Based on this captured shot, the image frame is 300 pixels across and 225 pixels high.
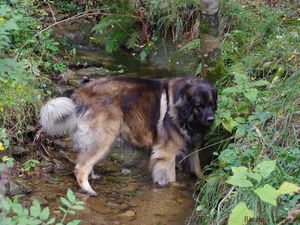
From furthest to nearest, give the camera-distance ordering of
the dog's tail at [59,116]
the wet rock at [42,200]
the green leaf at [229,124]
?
the dog's tail at [59,116] < the green leaf at [229,124] < the wet rock at [42,200]

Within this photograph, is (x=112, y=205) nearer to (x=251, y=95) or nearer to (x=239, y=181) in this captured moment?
(x=251, y=95)

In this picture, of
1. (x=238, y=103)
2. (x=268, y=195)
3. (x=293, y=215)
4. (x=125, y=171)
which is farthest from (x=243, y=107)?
(x=268, y=195)

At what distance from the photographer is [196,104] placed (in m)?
5.34

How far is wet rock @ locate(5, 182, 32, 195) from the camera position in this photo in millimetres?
4871

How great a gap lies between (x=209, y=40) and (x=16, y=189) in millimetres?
2902

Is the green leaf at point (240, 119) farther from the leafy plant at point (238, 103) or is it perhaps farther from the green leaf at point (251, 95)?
the green leaf at point (251, 95)

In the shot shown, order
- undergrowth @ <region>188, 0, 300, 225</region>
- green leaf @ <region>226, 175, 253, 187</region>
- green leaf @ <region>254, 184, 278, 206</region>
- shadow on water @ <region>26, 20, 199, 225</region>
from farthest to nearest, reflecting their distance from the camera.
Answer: shadow on water @ <region>26, 20, 199, 225</region> → undergrowth @ <region>188, 0, 300, 225</region> → green leaf @ <region>226, 175, 253, 187</region> → green leaf @ <region>254, 184, 278, 206</region>

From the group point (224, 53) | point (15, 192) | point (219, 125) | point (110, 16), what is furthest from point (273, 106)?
point (110, 16)

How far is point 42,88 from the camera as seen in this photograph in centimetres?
677

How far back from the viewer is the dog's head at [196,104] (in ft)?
17.4

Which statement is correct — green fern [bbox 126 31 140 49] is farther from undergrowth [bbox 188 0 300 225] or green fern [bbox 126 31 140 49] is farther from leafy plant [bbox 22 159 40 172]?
leafy plant [bbox 22 159 40 172]

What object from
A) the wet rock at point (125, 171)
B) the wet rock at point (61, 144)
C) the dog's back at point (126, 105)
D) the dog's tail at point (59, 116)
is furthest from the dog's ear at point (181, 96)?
the wet rock at point (61, 144)

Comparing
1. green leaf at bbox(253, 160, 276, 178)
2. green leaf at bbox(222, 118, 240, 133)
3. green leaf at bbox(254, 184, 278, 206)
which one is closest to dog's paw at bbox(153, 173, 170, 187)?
green leaf at bbox(222, 118, 240, 133)

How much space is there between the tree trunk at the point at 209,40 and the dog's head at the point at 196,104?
893mm
